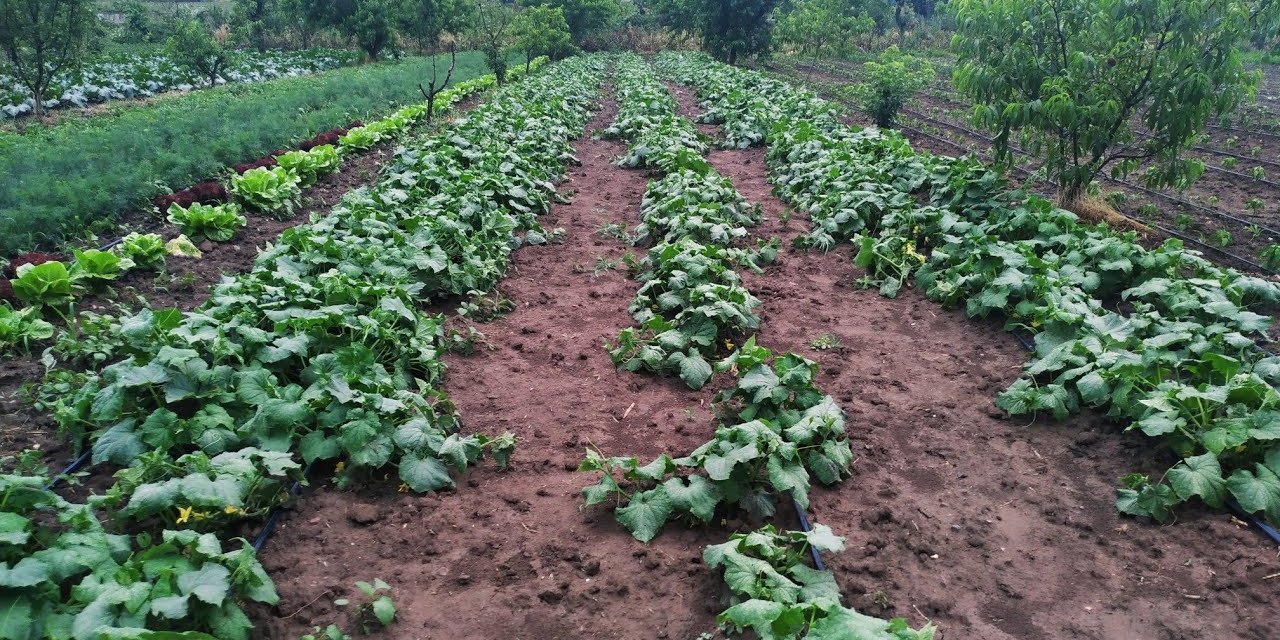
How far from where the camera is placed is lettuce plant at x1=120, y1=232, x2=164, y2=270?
646 centimetres

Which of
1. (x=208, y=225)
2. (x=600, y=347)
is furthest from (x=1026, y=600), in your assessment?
(x=208, y=225)

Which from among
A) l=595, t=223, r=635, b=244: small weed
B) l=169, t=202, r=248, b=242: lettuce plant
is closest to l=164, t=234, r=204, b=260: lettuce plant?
l=169, t=202, r=248, b=242: lettuce plant

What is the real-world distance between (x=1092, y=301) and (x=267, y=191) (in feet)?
27.9

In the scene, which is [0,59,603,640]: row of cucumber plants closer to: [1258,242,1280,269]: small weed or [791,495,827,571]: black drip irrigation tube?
[791,495,827,571]: black drip irrigation tube

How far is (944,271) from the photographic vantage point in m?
7.07

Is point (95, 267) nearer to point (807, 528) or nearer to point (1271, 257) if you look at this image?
point (807, 528)

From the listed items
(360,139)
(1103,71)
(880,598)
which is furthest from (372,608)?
(360,139)

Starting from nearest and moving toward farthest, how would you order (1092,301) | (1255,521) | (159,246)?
1. (1255,521)
2. (1092,301)
3. (159,246)

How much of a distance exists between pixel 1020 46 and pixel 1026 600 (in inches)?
269

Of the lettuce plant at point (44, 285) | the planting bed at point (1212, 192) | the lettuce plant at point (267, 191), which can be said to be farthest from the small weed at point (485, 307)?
the planting bed at point (1212, 192)

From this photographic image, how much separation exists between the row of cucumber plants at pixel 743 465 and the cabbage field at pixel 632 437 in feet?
0.07

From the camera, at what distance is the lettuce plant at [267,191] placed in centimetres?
848

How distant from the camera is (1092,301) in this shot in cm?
580

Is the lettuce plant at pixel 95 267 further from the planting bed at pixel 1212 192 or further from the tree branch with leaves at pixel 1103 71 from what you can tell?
the planting bed at pixel 1212 192
